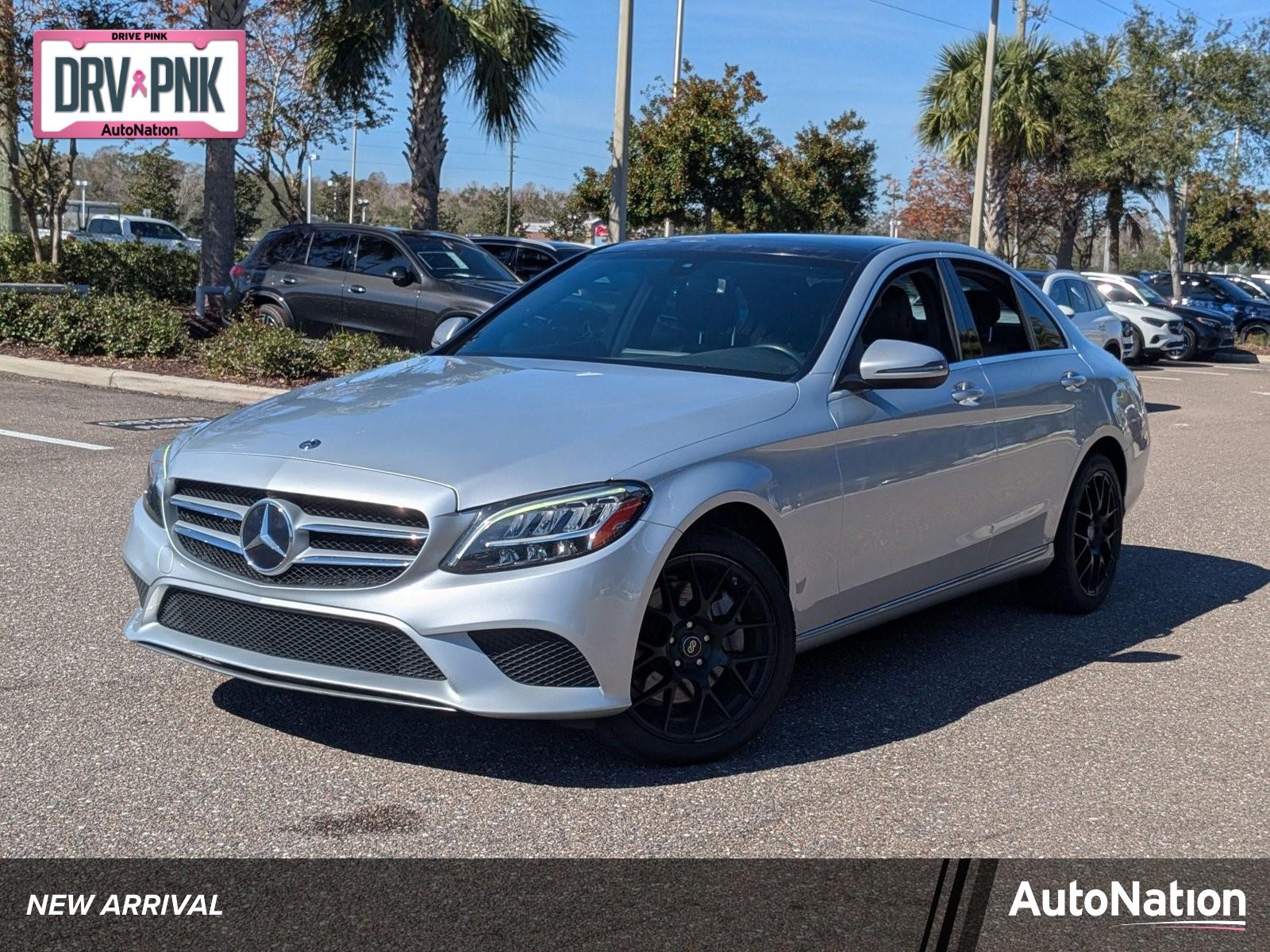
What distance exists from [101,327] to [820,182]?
22.4 metres

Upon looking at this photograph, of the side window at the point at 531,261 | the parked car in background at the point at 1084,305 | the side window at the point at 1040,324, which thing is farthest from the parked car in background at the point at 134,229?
the side window at the point at 1040,324

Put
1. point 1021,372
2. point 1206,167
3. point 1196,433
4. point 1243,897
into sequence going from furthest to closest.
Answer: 1. point 1206,167
2. point 1196,433
3. point 1021,372
4. point 1243,897

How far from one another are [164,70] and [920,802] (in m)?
18.9

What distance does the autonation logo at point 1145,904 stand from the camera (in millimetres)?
3602

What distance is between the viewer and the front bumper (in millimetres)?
4020

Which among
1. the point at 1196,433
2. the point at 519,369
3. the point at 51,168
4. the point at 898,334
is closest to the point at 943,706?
the point at 898,334

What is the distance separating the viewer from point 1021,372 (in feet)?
20.5

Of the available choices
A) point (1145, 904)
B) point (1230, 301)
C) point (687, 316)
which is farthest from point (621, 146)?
point (1230, 301)

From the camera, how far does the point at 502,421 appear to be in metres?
4.52

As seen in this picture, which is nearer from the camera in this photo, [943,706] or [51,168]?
[943,706]

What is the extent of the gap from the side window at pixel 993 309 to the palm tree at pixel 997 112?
28.0m

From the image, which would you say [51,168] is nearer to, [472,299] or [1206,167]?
[472,299]

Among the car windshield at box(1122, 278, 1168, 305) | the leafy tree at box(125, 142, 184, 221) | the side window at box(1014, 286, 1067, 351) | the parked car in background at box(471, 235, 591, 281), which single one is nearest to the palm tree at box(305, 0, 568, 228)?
the parked car in background at box(471, 235, 591, 281)

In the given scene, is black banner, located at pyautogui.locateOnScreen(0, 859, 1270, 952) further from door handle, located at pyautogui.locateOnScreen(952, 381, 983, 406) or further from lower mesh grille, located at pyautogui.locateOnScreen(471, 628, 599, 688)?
door handle, located at pyautogui.locateOnScreen(952, 381, 983, 406)
